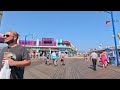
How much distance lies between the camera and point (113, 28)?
20.9m

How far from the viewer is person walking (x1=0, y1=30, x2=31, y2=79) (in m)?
2.96

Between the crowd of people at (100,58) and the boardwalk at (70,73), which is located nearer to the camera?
the boardwalk at (70,73)

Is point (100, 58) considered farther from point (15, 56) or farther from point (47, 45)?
point (47, 45)

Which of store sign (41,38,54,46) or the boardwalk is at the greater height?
store sign (41,38,54,46)

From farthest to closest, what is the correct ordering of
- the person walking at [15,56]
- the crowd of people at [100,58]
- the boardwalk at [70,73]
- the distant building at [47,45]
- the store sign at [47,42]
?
the store sign at [47,42], the distant building at [47,45], the crowd of people at [100,58], the boardwalk at [70,73], the person walking at [15,56]

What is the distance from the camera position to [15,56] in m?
3.03

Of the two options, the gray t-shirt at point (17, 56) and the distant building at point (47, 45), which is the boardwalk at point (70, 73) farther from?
the distant building at point (47, 45)

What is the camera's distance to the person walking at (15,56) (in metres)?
2.96

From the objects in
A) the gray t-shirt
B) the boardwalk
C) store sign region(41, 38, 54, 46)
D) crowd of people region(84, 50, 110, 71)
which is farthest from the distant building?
the gray t-shirt

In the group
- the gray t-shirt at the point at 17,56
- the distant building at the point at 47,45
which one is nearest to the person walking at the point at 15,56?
the gray t-shirt at the point at 17,56

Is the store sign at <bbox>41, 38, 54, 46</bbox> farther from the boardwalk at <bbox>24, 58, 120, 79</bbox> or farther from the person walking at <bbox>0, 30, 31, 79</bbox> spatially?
the person walking at <bbox>0, 30, 31, 79</bbox>
